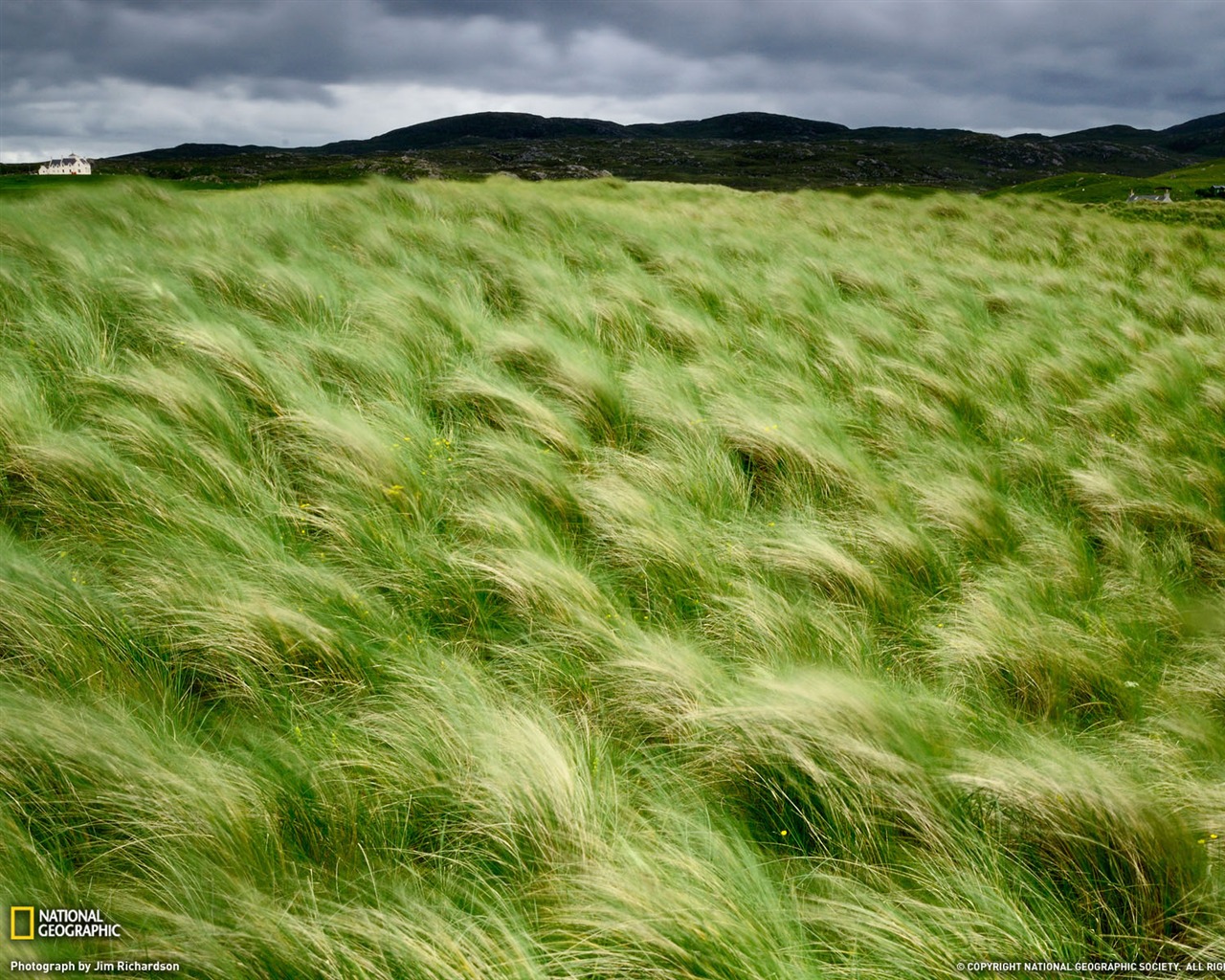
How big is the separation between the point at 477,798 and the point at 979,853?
1.11 metres

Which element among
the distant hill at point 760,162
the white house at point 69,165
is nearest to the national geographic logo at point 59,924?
the distant hill at point 760,162

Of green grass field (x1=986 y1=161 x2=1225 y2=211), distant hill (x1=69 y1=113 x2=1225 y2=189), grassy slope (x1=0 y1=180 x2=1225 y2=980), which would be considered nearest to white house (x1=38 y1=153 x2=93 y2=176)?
distant hill (x1=69 y1=113 x2=1225 y2=189)

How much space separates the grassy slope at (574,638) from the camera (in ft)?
4.88

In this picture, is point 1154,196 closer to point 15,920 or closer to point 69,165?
point 15,920

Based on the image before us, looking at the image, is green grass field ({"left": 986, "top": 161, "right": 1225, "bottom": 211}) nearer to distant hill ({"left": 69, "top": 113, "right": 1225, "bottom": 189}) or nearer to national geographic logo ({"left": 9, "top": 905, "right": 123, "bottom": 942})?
national geographic logo ({"left": 9, "top": 905, "right": 123, "bottom": 942})

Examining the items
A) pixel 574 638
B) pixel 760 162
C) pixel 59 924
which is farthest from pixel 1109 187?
pixel 760 162

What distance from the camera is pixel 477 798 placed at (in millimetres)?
1655

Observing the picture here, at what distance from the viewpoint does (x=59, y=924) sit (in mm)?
1383

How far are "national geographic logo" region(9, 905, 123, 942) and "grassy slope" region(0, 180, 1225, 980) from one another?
3 cm

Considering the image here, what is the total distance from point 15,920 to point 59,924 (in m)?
0.07

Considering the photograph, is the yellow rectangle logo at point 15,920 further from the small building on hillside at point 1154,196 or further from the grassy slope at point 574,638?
the small building on hillside at point 1154,196

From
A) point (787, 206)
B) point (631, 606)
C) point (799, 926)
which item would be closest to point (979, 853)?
point (799, 926)

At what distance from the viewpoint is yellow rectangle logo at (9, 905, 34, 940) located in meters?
1.33

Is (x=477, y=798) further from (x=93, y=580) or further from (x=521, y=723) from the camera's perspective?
(x=93, y=580)
